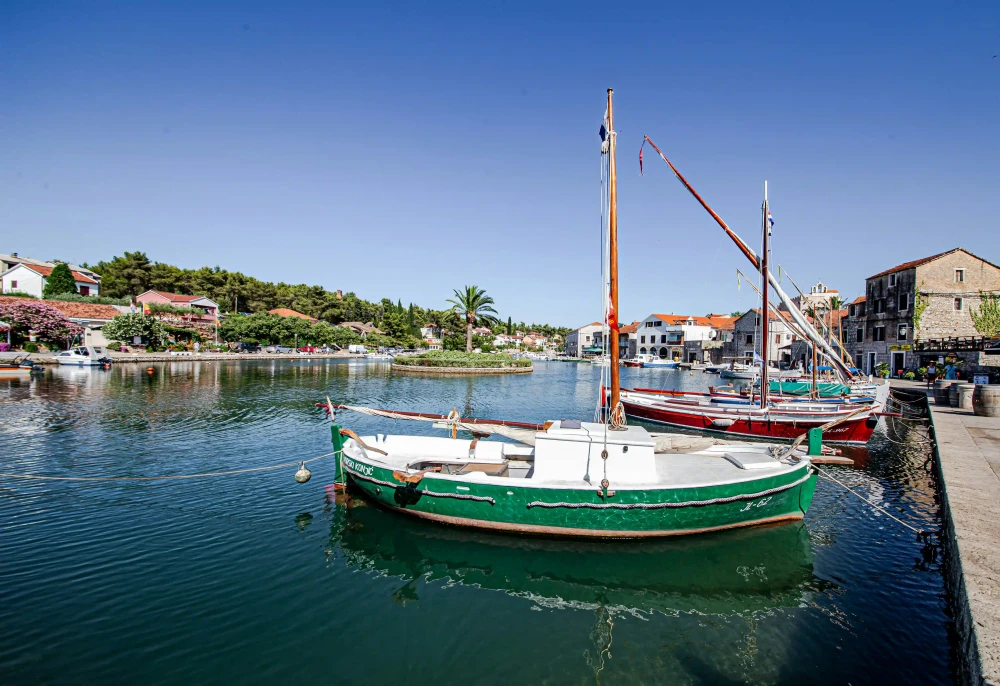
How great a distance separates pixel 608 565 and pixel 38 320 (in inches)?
2933

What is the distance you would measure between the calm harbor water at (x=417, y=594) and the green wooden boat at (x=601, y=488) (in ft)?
1.66

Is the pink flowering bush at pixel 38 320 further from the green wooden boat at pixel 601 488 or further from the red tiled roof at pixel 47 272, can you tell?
→ the green wooden boat at pixel 601 488

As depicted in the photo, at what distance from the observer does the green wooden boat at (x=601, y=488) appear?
1061cm

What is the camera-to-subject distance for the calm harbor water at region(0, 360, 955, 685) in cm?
688

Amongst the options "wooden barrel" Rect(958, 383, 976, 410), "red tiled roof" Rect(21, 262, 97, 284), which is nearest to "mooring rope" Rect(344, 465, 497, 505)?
"wooden barrel" Rect(958, 383, 976, 410)

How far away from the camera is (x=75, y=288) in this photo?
7838cm

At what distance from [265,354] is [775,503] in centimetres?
8250

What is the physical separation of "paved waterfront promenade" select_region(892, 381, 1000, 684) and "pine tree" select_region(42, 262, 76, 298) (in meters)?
100

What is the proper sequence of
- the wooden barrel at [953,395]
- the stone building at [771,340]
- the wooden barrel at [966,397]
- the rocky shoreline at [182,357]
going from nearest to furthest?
the wooden barrel at [966,397] < the wooden barrel at [953,395] < the rocky shoreline at [182,357] < the stone building at [771,340]

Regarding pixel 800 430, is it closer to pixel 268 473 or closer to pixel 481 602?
pixel 481 602

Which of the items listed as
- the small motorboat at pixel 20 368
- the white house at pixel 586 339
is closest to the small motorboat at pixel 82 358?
the small motorboat at pixel 20 368

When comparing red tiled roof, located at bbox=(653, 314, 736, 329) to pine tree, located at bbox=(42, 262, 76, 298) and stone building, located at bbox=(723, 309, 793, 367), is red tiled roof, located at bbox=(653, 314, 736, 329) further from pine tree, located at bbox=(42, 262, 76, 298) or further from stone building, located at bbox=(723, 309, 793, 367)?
pine tree, located at bbox=(42, 262, 76, 298)

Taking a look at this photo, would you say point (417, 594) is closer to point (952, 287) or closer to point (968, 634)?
point (968, 634)

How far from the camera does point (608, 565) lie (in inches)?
393
